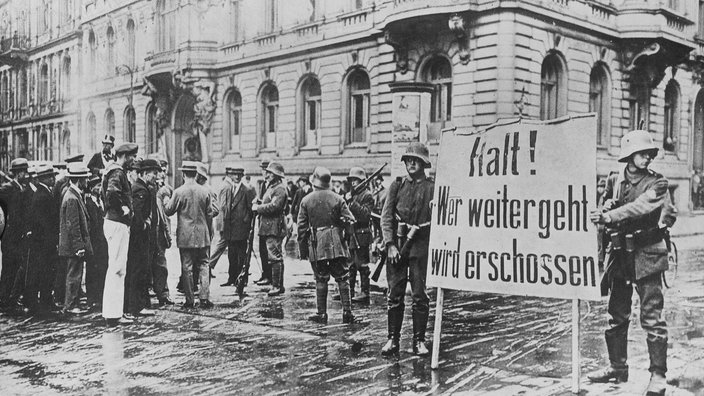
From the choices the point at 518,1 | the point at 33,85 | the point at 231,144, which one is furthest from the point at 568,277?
the point at 231,144

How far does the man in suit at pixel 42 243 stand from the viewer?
9344 millimetres

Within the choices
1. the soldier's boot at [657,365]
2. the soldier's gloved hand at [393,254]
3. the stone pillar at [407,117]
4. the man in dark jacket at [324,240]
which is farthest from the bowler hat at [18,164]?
the soldier's boot at [657,365]

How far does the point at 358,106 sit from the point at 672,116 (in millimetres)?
11173

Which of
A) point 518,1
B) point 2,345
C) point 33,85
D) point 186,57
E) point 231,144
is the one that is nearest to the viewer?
point 2,345

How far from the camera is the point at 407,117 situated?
11891 mm

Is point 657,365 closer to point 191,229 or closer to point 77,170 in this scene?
point 191,229

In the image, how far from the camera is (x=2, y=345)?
766 centimetres

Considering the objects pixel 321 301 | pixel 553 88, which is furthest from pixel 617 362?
pixel 553 88

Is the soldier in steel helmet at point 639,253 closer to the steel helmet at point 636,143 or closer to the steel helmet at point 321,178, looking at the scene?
the steel helmet at point 636,143

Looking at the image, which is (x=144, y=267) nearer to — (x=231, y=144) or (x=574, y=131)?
(x=574, y=131)

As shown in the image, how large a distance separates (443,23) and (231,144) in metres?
7.17

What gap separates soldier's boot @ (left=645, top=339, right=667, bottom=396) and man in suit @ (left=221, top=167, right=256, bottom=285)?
7.30 meters

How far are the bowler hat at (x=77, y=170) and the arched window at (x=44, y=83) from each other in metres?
0.89

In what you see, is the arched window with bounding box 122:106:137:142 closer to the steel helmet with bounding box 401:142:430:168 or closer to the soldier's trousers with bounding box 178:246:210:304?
the soldier's trousers with bounding box 178:246:210:304
